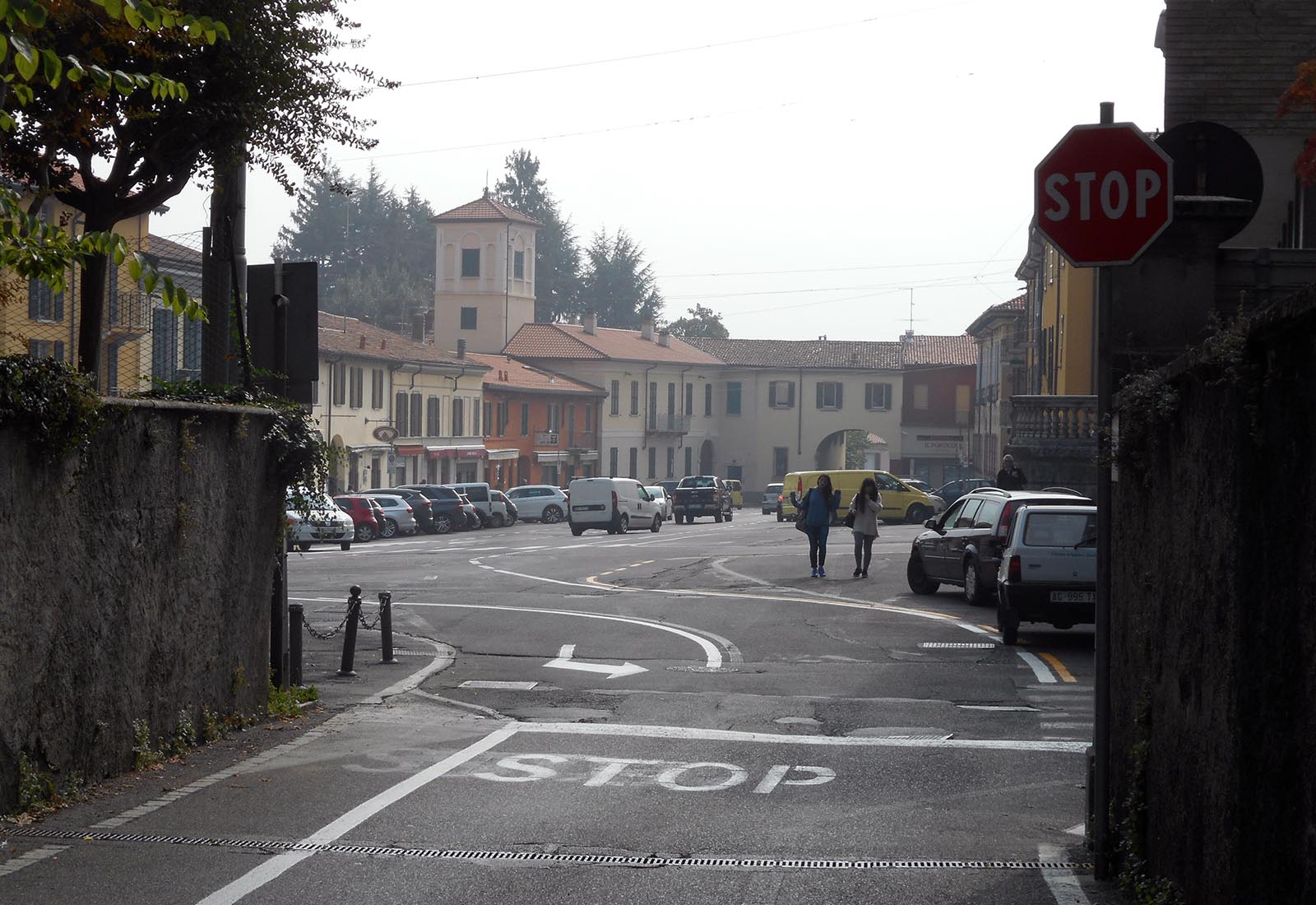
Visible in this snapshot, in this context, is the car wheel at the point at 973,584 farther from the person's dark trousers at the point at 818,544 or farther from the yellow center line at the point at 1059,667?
the person's dark trousers at the point at 818,544

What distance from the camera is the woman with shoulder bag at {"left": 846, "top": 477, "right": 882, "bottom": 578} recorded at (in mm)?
28136

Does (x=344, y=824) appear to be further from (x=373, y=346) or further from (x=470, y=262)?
(x=470, y=262)

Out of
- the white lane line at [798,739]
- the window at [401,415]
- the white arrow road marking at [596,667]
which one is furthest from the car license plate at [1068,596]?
the window at [401,415]

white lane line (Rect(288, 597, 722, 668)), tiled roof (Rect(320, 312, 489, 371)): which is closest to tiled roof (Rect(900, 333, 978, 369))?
tiled roof (Rect(320, 312, 489, 371))

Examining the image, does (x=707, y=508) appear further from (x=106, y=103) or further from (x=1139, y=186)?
(x=1139, y=186)

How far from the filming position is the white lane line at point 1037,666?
1495 cm

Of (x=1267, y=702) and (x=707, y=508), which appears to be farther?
(x=707, y=508)

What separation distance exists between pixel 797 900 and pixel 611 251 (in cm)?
11006

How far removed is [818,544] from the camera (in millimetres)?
28719

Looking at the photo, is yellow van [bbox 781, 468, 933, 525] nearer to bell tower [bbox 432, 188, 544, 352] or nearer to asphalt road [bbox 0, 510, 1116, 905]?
bell tower [bbox 432, 188, 544, 352]

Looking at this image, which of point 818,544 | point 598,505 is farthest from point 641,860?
point 598,505

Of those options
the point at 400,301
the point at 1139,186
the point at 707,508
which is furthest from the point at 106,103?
the point at 400,301

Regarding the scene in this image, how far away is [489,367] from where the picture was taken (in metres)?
80.2

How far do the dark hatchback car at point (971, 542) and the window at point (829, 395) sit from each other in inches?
3124
